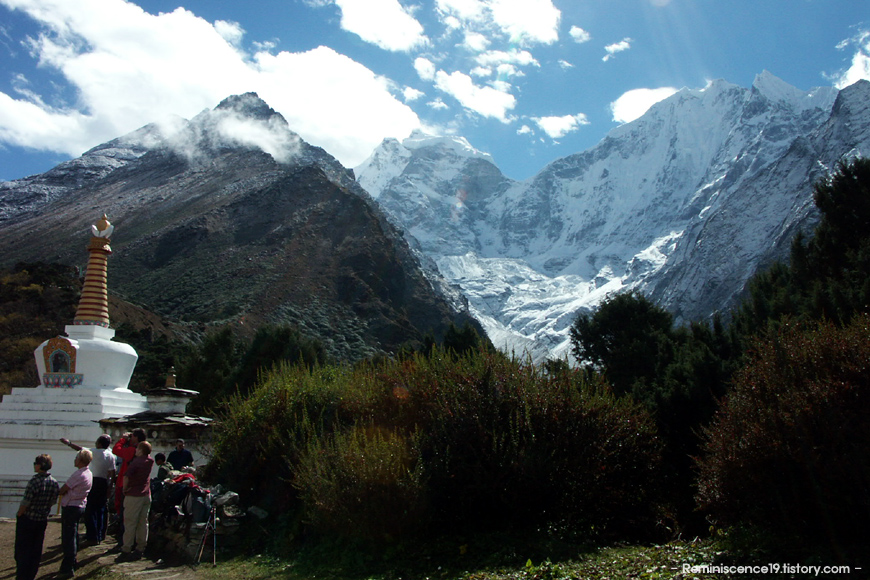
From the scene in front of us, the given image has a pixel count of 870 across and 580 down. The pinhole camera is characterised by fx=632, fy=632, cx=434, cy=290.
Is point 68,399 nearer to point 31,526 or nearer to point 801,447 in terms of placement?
point 31,526

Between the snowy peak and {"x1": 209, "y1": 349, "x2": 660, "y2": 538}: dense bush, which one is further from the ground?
the snowy peak

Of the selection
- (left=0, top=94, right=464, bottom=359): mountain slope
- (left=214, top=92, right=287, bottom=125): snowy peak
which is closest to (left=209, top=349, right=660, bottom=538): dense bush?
(left=0, top=94, right=464, bottom=359): mountain slope

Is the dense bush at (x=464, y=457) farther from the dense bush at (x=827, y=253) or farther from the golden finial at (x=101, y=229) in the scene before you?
the dense bush at (x=827, y=253)

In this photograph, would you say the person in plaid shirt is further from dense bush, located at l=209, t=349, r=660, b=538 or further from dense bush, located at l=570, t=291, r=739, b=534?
dense bush, located at l=570, t=291, r=739, b=534

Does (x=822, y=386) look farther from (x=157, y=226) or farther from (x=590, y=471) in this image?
(x=157, y=226)

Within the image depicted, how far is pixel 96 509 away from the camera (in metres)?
9.26

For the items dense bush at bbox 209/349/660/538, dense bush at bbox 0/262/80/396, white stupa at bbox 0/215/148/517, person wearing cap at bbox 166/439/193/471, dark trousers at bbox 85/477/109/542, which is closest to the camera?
dense bush at bbox 209/349/660/538

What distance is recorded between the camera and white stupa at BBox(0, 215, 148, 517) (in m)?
14.0

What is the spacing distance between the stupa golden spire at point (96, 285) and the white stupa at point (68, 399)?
23 millimetres

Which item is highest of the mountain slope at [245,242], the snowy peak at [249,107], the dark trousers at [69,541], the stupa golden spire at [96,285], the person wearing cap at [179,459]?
the snowy peak at [249,107]

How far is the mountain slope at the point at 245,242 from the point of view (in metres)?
71.3

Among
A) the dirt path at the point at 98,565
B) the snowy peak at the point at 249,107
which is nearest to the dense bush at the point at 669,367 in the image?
the dirt path at the point at 98,565

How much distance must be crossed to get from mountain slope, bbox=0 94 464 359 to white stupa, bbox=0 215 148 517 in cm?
4547

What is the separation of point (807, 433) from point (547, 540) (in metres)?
3.22
